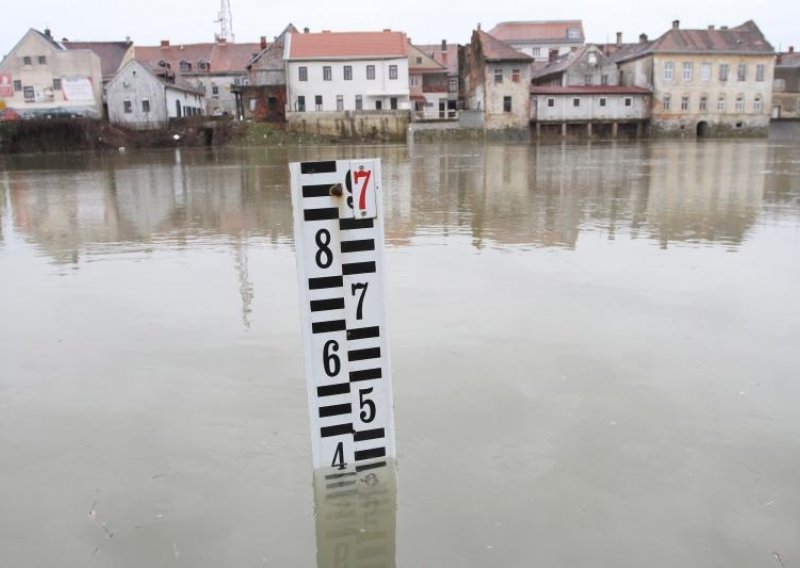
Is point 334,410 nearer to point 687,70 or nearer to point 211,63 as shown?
point 687,70

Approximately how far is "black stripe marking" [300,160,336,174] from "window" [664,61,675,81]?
80659mm

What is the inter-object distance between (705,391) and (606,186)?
50.8ft

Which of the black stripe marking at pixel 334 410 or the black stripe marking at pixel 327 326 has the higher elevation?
the black stripe marking at pixel 327 326

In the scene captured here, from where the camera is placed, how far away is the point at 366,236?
3.62 meters

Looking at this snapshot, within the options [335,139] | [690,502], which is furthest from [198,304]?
[335,139]

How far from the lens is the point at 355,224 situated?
360 cm

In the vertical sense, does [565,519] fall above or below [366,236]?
below

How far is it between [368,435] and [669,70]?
266ft

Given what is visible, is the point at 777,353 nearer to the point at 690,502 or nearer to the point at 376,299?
the point at 690,502

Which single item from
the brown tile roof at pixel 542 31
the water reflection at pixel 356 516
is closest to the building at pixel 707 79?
the brown tile roof at pixel 542 31

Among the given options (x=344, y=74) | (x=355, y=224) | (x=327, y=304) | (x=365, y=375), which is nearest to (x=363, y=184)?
(x=355, y=224)

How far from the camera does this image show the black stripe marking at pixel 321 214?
11.6 feet

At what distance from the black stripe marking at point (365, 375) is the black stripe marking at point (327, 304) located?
372 mm

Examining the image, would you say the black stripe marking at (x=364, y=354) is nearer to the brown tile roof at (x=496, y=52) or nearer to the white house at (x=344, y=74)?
the white house at (x=344, y=74)
